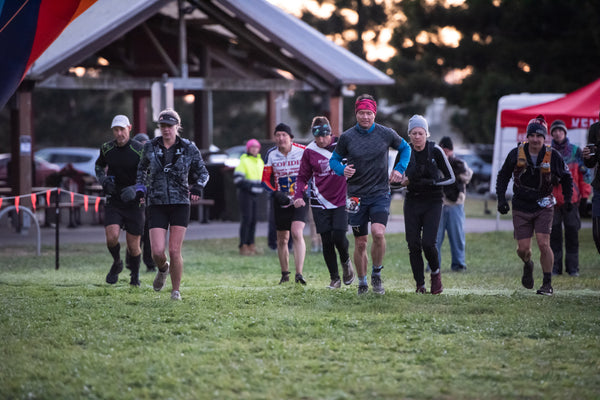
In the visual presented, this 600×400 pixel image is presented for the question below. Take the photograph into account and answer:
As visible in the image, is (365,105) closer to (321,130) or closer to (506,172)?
(321,130)

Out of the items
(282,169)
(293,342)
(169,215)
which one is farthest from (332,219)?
(293,342)

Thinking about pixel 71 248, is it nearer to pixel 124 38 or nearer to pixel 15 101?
pixel 15 101

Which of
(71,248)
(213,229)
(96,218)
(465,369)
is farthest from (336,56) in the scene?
(465,369)

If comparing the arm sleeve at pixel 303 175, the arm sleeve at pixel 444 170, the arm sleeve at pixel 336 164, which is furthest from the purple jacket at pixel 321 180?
the arm sleeve at pixel 444 170

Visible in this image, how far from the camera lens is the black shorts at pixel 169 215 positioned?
9570mm

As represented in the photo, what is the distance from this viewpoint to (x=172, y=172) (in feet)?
31.3

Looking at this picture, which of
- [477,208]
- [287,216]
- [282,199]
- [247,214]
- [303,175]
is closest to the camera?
[303,175]

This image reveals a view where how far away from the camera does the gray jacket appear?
9.55 metres

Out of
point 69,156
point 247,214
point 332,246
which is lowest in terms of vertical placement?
point 332,246

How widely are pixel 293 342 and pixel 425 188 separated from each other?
3.11 m

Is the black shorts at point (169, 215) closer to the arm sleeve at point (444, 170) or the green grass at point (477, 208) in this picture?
the arm sleeve at point (444, 170)

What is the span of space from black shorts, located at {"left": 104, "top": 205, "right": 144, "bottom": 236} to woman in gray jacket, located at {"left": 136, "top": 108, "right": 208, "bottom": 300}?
1460mm

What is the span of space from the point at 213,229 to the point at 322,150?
11711 millimetres

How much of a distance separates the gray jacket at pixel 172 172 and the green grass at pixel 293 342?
1.11 metres
